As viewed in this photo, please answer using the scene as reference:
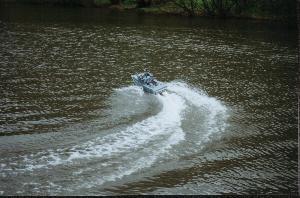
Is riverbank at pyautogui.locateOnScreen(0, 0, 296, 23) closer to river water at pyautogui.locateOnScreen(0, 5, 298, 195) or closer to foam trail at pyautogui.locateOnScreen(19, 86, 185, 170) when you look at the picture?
river water at pyautogui.locateOnScreen(0, 5, 298, 195)

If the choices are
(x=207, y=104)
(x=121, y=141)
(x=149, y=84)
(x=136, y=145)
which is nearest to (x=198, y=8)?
(x=149, y=84)

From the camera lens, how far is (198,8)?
317 feet

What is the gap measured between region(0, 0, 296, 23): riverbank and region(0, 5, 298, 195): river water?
62.6ft

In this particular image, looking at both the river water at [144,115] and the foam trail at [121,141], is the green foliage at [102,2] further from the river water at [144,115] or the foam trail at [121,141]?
the foam trail at [121,141]

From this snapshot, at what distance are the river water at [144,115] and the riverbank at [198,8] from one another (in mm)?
19069

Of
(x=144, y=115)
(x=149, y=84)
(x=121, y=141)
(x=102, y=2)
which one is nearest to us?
(x=121, y=141)

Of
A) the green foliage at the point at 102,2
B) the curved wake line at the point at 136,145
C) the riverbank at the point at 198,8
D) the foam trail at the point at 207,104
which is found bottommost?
the curved wake line at the point at 136,145

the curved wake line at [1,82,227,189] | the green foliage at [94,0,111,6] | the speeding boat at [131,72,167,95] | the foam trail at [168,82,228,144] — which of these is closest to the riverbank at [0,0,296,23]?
the green foliage at [94,0,111,6]

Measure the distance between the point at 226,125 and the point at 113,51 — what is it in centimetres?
2916

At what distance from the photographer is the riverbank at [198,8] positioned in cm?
→ 8809

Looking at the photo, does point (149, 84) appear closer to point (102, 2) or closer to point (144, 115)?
point (144, 115)

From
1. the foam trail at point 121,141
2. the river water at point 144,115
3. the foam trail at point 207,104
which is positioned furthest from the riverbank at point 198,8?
the foam trail at point 121,141

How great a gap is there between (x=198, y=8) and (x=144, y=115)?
6545cm

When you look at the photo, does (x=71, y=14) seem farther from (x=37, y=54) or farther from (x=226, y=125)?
(x=226, y=125)
